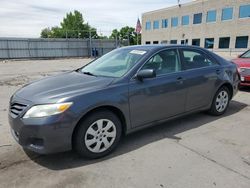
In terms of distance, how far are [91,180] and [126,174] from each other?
0.43 m

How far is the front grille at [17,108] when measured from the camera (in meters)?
2.89

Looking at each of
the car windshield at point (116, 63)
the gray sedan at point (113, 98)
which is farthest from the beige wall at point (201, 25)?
the car windshield at point (116, 63)

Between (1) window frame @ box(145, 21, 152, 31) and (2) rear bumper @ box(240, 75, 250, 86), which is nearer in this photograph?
(2) rear bumper @ box(240, 75, 250, 86)

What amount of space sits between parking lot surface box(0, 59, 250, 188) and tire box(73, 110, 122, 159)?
0.13m

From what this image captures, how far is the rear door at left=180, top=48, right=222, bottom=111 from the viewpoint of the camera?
418cm

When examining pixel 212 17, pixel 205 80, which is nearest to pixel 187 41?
pixel 212 17

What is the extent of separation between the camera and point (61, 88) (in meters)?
3.11

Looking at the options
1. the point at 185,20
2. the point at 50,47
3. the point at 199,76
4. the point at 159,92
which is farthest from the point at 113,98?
the point at 185,20

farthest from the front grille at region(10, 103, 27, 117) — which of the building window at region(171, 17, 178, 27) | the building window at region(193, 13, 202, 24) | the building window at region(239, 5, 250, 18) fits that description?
the building window at region(171, 17, 178, 27)

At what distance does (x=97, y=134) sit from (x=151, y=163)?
0.81 metres

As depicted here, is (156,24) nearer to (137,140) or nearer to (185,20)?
(185,20)

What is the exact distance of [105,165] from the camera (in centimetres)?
303

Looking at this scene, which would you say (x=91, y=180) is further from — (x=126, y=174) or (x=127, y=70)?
(x=127, y=70)

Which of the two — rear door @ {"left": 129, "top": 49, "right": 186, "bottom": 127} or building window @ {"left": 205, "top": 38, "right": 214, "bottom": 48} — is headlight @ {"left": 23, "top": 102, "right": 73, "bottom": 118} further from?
building window @ {"left": 205, "top": 38, "right": 214, "bottom": 48}
